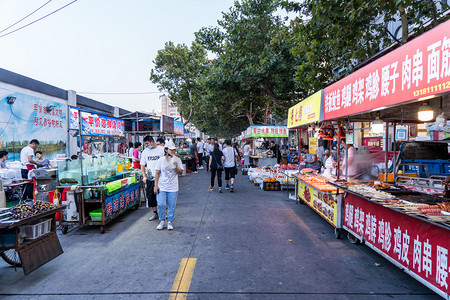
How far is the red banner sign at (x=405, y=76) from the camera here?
253cm

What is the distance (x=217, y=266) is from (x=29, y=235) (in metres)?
2.72

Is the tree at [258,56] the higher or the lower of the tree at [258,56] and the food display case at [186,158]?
the higher

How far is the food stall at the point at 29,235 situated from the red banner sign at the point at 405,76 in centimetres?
502

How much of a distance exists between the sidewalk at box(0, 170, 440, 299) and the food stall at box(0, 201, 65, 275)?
0.27 metres

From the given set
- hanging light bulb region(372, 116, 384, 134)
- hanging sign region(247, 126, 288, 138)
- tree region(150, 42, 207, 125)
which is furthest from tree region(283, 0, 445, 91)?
tree region(150, 42, 207, 125)

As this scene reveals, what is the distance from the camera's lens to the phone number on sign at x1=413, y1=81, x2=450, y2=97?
244 cm

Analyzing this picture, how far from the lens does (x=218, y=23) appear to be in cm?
1720

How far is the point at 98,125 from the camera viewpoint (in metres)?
6.93

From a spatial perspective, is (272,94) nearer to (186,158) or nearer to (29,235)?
(186,158)

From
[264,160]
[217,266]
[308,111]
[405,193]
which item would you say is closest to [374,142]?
[264,160]

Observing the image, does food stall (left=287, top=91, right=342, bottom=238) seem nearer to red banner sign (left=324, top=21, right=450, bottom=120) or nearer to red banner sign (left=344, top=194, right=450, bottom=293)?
red banner sign (left=344, top=194, right=450, bottom=293)

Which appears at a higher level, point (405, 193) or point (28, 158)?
point (28, 158)

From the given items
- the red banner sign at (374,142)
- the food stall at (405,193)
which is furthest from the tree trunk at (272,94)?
the food stall at (405,193)

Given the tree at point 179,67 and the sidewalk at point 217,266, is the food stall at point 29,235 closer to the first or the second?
the sidewalk at point 217,266
